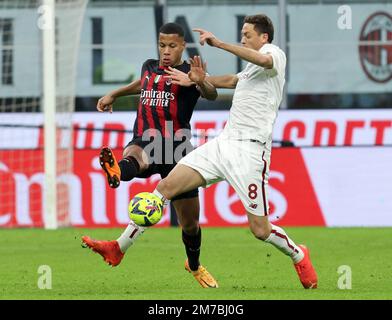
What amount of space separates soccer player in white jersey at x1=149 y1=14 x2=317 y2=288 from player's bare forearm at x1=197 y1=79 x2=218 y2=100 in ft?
0.34

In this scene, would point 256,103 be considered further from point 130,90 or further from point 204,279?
point 204,279

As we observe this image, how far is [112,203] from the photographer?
16781 millimetres

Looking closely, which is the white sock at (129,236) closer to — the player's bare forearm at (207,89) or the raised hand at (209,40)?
the player's bare forearm at (207,89)

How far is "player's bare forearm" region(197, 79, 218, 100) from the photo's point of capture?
29.7 ft

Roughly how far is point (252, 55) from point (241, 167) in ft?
2.74

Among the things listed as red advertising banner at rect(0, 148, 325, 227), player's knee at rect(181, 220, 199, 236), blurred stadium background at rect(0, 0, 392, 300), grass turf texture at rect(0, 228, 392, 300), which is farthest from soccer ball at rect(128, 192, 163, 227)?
red advertising banner at rect(0, 148, 325, 227)

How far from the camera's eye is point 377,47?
66.2 ft

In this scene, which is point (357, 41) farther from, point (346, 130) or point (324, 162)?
point (324, 162)

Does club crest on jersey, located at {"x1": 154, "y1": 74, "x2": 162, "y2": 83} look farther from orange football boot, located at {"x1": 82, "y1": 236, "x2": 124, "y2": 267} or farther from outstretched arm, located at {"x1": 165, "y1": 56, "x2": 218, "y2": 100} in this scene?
orange football boot, located at {"x1": 82, "y1": 236, "x2": 124, "y2": 267}

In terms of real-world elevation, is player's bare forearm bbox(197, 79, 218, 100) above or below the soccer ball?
above

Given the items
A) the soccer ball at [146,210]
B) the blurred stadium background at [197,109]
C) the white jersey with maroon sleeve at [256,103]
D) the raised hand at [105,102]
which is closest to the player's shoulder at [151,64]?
the raised hand at [105,102]

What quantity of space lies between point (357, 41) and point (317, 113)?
2.96m

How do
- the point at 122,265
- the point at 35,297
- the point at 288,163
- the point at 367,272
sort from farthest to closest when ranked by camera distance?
the point at 288,163 < the point at 122,265 < the point at 367,272 < the point at 35,297
